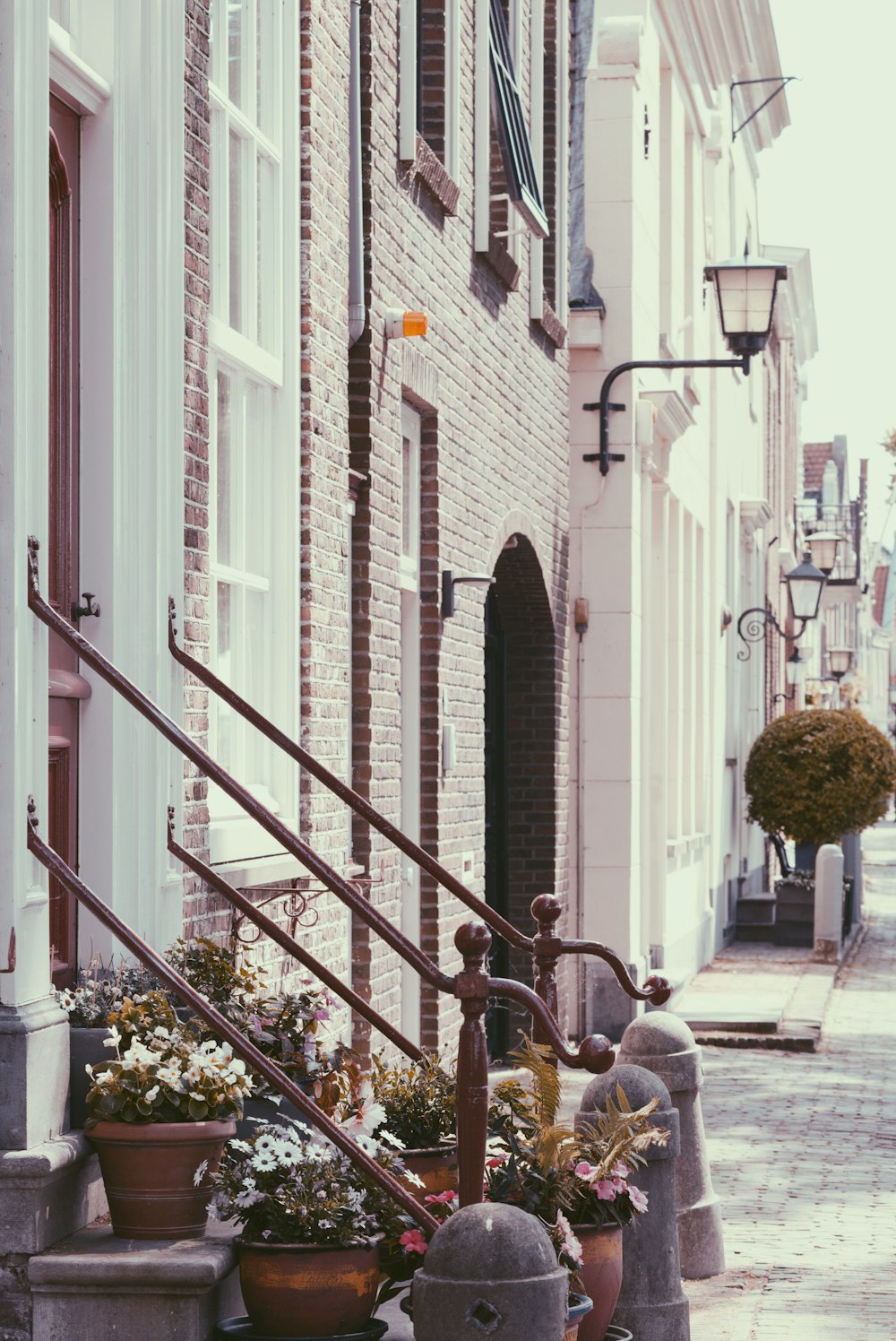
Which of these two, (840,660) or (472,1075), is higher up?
(840,660)

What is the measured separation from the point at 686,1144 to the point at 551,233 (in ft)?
22.3

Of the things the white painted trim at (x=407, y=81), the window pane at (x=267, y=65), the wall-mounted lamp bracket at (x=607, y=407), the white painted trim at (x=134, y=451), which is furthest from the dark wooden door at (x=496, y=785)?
the white painted trim at (x=134, y=451)

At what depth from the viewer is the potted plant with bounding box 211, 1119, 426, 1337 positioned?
4293 mm

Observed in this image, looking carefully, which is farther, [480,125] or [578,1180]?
[480,125]

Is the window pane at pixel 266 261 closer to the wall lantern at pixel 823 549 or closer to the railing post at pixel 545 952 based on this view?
the railing post at pixel 545 952

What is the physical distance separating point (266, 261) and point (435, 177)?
2.43 metres

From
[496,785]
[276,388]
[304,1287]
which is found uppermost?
[276,388]

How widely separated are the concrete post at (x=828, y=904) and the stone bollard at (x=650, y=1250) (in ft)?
41.9

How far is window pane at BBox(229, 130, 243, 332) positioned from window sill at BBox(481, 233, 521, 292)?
3.87 m

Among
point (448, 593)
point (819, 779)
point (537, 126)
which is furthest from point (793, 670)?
point (448, 593)

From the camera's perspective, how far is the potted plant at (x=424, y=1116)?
17.4 ft

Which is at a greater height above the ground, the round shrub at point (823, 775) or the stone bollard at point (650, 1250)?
the round shrub at point (823, 775)

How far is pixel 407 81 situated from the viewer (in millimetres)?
8680

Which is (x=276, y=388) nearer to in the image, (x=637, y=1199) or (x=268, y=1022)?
(x=268, y=1022)
